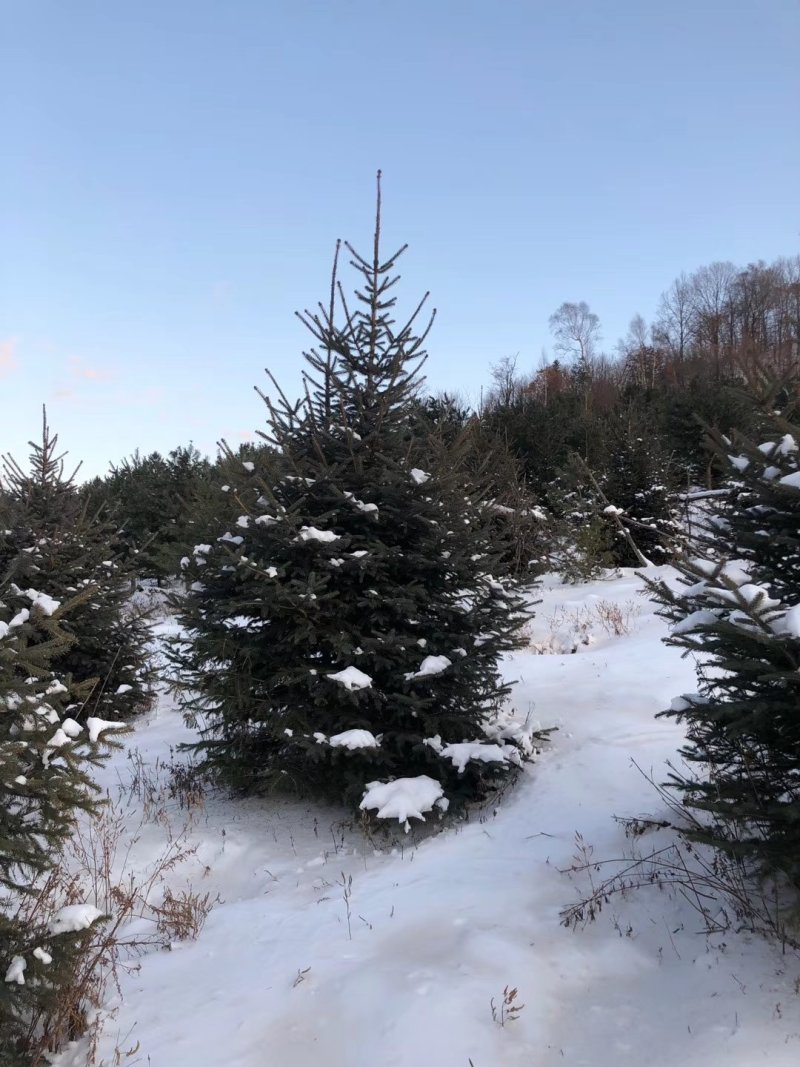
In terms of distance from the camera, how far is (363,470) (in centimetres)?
500

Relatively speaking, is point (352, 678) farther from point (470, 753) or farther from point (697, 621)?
point (697, 621)

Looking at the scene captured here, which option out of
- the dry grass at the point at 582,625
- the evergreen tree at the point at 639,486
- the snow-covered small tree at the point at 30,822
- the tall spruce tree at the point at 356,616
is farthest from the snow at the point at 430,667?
the evergreen tree at the point at 639,486

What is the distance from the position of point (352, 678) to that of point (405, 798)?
78 centimetres

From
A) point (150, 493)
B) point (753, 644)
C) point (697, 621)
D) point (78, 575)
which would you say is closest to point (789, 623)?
point (753, 644)

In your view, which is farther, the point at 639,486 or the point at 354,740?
the point at 639,486

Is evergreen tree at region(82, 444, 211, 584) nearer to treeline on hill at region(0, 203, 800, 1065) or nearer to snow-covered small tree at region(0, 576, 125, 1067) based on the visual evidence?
treeline on hill at region(0, 203, 800, 1065)

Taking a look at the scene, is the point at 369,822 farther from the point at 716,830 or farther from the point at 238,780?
the point at 716,830

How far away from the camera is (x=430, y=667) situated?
172 inches

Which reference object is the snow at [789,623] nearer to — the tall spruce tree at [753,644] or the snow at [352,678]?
the tall spruce tree at [753,644]

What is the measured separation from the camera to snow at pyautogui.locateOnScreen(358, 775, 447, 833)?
4.06 m

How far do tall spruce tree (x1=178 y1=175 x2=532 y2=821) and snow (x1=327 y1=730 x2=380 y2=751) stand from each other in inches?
0.8

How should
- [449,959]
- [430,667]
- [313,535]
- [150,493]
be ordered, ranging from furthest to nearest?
[150,493], [313,535], [430,667], [449,959]

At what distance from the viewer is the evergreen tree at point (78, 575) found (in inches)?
294

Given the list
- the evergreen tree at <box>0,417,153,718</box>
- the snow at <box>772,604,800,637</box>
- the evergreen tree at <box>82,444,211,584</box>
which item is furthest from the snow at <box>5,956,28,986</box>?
the evergreen tree at <box>82,444,211,584</box>
